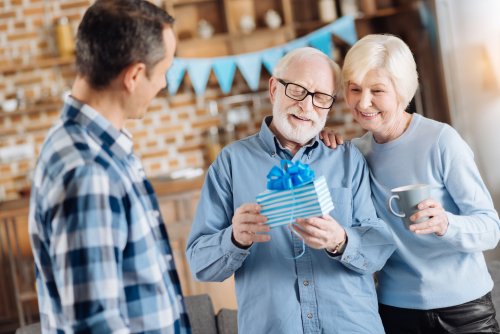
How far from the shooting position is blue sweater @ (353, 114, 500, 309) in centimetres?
169

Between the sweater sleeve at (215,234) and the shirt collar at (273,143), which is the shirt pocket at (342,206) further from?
the sweater sleeve at (215,234)

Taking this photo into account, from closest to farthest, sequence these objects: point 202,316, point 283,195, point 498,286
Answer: point 283,195, point 498,286, point 202,316

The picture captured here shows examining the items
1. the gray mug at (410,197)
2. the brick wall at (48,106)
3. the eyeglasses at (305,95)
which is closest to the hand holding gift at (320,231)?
the gray mug at (410,197)

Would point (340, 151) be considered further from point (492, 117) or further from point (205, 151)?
point (205, 151)

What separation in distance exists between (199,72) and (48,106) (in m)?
1.20

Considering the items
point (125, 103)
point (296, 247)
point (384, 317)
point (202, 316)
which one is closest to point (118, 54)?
point (125, 103)

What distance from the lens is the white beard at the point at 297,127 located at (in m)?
1.78

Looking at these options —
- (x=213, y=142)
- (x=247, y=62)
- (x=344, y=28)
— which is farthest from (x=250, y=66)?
(x=344, y=28)

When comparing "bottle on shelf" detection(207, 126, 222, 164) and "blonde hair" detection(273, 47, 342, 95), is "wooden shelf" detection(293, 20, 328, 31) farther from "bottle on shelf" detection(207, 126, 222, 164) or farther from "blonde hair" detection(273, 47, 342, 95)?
"blonde hair" detection(273, 47, 342, 95)

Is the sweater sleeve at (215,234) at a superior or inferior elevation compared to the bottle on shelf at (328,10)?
inferior

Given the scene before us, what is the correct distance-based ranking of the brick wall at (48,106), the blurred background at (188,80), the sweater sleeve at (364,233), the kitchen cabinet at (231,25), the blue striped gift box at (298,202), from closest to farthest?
1. the blue striped gift box at (298,202)
2. the sweater sleeve at (364,233)
3. the blurred background at (188,80)
4. the brick wall at (48,106)
5. the kitchen cabinet at (231,25)

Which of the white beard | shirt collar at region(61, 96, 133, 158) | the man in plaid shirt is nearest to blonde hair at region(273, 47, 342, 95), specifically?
the white beard

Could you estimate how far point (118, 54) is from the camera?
45.1 inches

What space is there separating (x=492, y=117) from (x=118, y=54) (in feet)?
10.8
